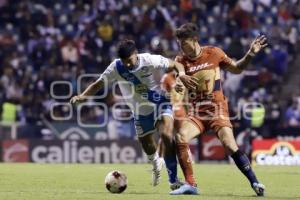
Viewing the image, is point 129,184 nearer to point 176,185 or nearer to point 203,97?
point 176,185

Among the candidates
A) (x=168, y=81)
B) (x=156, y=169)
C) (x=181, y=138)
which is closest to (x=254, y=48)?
(x=181, y=138)

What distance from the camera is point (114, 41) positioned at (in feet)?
95.7

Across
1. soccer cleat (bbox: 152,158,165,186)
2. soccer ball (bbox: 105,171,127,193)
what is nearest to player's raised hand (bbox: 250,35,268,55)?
soccer ball (bbox: 105,171,127,193)

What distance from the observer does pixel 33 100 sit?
26.5m

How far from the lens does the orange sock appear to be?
39.5ft

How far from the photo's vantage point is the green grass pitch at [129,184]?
460 inches

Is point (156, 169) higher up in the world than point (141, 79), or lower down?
lower down

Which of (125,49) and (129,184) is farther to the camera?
(129,184)

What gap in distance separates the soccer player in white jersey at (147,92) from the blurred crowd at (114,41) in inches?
459

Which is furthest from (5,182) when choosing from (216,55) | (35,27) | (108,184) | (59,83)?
(35,27)

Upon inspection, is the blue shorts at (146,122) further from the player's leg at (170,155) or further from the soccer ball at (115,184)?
the soccer ball at (115,184)

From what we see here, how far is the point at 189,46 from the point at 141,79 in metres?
0.98

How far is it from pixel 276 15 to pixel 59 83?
8.05 m

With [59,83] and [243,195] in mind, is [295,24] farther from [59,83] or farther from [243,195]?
[243,195]
